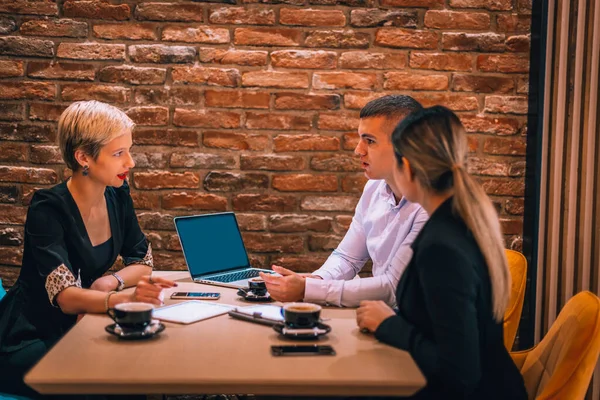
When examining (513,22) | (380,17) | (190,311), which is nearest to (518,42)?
(513,22)

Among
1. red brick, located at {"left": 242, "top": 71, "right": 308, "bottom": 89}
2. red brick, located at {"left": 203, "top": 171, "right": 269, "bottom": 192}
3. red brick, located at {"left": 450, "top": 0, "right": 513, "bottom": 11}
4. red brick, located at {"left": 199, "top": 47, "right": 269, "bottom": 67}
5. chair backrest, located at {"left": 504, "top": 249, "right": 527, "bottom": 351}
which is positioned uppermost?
red brick, located at {"left": 450, "top": 0, "right": 513, "bottom": 11}

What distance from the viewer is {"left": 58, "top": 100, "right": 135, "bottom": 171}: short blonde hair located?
2.30 meters

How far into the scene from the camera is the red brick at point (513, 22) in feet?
10.2

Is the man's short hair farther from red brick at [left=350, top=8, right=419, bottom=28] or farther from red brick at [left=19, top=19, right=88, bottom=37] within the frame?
red brick at [left=19, top=19, right=88, bottom=37]

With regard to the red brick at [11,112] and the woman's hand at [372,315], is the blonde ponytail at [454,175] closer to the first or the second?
the woman's hand at [372,315]

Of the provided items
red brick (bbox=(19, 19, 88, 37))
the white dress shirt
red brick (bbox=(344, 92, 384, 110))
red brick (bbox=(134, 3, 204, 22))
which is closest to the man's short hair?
the white dress shirt

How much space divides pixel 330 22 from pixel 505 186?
43.8 inches

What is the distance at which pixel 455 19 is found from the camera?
312 centimetres

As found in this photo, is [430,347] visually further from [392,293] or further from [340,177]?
[340,177]

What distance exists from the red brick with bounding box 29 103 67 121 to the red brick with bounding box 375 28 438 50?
4.85 feet

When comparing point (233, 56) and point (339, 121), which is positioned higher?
point (233, 56)

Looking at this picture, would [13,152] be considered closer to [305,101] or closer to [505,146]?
[305,101]

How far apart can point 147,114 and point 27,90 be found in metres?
0.55

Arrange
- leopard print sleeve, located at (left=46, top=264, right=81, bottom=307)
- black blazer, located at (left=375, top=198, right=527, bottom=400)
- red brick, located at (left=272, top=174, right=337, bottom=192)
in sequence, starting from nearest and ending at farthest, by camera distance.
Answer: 1. black blazer, located at (left=375, top=198, right=527, bottom=400)
2. leopard print sleeve, located at (left=46, top=264, right=81, bottom=307)
3. red brick, located at (left=272, top=174, right=337, bottom=192)
